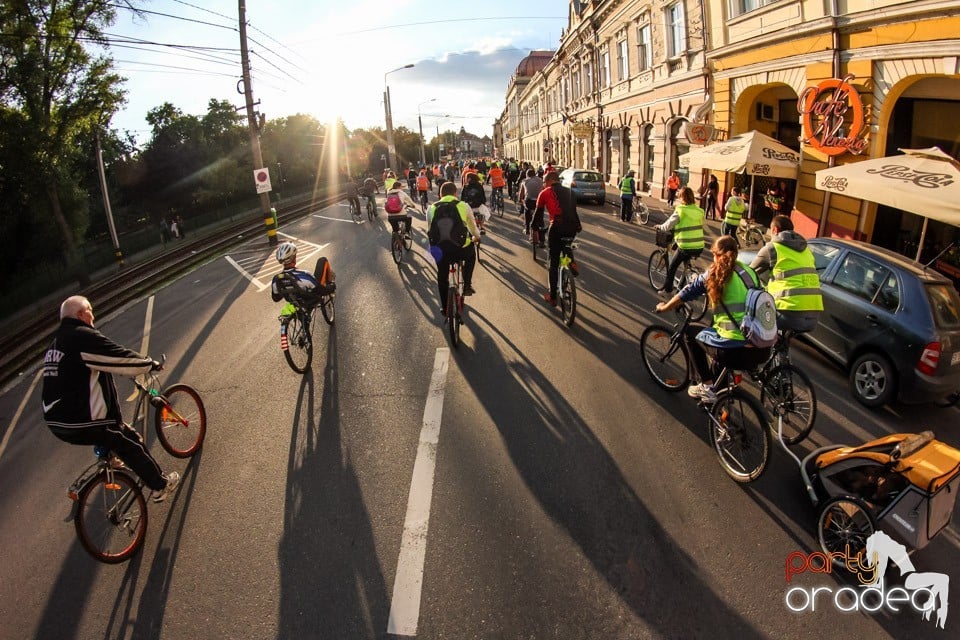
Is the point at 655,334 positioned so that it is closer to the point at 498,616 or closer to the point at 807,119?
the point at 498,616

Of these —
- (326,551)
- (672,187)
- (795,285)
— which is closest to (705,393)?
(795,285)

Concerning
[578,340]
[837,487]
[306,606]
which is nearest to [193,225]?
[578,340]

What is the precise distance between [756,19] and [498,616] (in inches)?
675

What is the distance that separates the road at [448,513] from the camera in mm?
2979

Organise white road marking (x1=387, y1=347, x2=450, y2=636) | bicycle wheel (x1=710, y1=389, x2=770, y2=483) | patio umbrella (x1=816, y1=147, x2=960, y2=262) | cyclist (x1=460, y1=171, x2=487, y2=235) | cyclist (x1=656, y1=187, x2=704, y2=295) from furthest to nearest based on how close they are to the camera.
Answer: cyclist (x1=460, y1=171, x2=487, y2=235), cyclist (x1=656, y1=187, x2=704, y2=295), patio umbrella (x1=816, y1=147, x2=960, y2=262), bicycle wheel (x1=710, y1=389, x2=770, y2=483), white road marking (x1=387, y1=347, x2=450, y2=636)

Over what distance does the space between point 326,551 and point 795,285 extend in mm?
4918

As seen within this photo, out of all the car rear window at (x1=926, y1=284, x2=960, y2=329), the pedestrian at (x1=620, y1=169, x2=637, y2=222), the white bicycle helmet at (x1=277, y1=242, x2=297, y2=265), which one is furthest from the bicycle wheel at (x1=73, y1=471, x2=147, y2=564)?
the pedestrian at (x1=620, y1=169, x2=637, y2=222)

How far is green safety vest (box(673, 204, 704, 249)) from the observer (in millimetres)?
7879

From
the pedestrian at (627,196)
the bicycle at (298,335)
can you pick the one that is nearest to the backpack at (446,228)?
the bicycle at (298,335)

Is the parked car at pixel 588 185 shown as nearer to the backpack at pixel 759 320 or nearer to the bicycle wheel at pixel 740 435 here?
the backpack at pixel 759 320

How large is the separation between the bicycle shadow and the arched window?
61.9 feet

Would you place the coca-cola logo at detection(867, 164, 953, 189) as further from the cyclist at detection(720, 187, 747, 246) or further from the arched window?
the arched window

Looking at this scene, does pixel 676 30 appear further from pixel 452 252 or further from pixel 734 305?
pixel 734 305

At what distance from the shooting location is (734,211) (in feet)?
39.3
